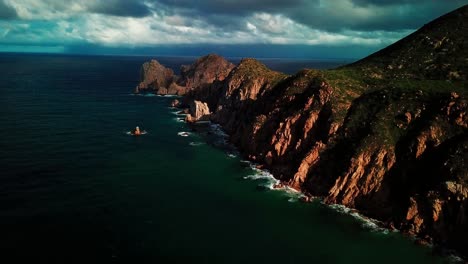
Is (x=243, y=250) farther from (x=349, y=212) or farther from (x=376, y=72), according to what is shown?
(x=376, y=72)

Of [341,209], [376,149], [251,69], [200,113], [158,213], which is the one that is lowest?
[158,213]

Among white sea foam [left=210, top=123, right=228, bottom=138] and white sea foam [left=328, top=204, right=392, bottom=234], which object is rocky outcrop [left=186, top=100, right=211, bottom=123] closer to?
white sea foam [left=210, top=123, right=228, bottom=138]

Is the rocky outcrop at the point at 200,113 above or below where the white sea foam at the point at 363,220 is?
above

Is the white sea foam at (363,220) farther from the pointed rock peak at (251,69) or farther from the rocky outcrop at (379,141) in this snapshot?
the pointed rock peak at (251,69)

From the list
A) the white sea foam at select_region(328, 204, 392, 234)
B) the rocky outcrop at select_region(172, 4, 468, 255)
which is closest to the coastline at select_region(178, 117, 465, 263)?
the white sea foam at select_region(328, 204, 392, 234)

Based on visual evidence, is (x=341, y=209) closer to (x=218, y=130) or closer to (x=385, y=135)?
(x=385, y=135)

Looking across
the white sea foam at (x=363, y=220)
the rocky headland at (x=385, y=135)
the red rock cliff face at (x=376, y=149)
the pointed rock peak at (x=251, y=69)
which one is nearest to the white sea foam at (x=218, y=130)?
the rocky headland at (x=385, y=135)

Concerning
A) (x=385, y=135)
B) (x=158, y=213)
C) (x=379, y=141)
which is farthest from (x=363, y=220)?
(x=158, y=213)
